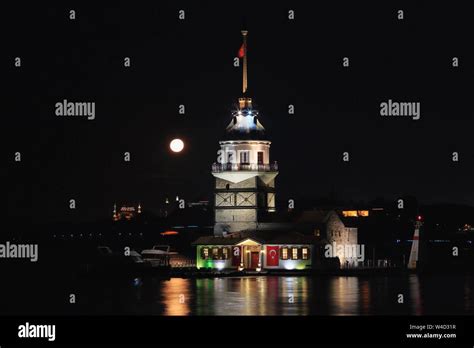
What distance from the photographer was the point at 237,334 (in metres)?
41.5

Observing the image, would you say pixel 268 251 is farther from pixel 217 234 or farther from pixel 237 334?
→ pixel 237 334

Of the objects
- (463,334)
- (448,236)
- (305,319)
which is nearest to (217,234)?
(305,319)

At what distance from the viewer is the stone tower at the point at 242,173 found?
293 ft

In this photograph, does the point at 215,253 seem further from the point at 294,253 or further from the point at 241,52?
the point at 241,52

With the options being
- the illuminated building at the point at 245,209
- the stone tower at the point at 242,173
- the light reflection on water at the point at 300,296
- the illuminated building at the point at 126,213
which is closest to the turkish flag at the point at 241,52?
the illuminated building at the point at 245,209

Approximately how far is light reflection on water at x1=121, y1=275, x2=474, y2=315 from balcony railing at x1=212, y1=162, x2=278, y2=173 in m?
12.5

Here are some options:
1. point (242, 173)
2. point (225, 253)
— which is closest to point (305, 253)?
point (225, 253)

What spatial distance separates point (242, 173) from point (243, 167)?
495 millimetres

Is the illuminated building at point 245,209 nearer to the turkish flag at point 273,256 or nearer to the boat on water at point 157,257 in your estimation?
the turkish flag at point 273,256

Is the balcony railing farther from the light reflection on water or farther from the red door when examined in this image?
the light reflection on water

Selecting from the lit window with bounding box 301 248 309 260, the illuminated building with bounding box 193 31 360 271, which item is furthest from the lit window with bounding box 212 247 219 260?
the lit window with bounding box 301 248 309 260

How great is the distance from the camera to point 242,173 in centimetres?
8900

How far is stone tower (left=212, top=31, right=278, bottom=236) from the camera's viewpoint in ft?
293

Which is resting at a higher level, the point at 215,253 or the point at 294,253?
the point at 215,253
